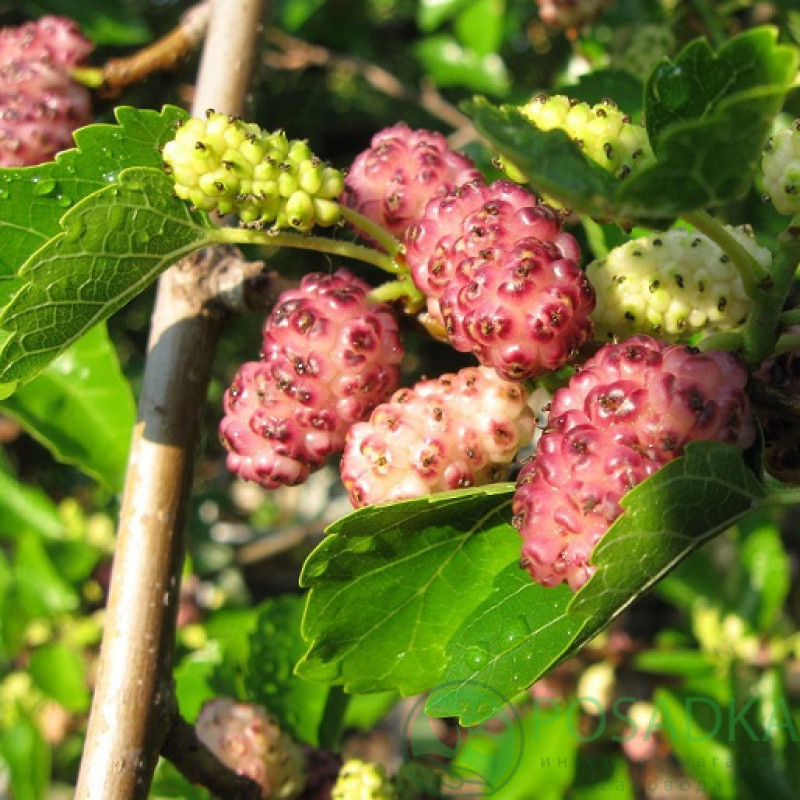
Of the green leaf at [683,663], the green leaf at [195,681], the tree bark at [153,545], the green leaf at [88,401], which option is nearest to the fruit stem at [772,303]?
the tree bark at [153,545]

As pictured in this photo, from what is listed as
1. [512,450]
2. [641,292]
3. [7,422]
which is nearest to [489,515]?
[512,450]

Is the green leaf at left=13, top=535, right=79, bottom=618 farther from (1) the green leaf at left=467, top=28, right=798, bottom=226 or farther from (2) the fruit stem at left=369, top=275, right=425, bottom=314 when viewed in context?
(1) the green leaf at left=467, top=28, right=798, bottom=226

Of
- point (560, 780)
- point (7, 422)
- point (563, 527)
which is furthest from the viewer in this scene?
point (7, 422)

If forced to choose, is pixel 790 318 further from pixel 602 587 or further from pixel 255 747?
pixel 255 747

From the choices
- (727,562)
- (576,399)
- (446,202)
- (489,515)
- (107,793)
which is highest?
(446,202)

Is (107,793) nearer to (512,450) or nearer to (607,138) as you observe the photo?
(512,450)

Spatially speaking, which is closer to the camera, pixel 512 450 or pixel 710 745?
pixel 512 450

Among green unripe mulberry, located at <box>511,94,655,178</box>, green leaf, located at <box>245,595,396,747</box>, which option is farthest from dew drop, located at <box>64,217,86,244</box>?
green leaf, located at <box>245,595,396,747</box>
